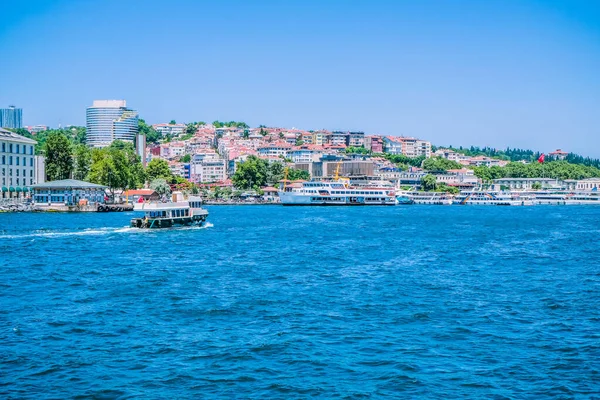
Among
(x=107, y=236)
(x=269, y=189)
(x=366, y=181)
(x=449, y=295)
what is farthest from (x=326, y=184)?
(x=449, y=295)

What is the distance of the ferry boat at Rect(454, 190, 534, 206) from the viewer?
4252 inches

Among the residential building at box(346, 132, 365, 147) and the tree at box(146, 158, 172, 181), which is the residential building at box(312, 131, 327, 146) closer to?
the residential building at box(346, 132, 365, 147)

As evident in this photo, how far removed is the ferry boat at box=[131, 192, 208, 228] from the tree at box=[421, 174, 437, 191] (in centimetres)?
8440

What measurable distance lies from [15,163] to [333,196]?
1739 inches

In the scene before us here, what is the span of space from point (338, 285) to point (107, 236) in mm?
19029

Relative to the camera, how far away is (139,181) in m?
86.1

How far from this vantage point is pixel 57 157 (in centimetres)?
7331

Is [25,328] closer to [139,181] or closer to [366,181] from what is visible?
[139,181]

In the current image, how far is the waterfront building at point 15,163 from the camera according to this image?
63656 millimetres

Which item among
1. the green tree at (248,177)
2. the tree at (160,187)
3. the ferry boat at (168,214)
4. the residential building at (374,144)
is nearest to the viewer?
the ferry boat at (168,214)

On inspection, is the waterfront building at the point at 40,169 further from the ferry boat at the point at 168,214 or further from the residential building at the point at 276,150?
the residential building at the point at 276,150

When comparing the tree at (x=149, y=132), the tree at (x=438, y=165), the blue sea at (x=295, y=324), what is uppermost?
the tree at (x=149, y=132)

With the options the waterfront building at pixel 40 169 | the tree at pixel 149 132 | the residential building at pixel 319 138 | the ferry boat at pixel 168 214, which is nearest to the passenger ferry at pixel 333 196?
the waterfront building at pixel 40 169

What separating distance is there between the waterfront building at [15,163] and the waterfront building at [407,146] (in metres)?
120
